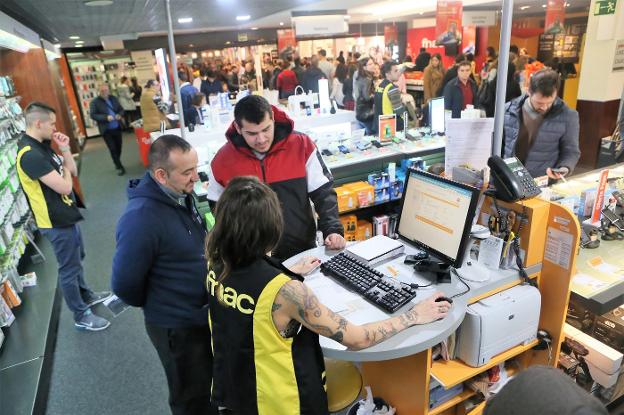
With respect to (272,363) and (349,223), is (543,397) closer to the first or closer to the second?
(272,363)

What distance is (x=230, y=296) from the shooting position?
1.35 metres

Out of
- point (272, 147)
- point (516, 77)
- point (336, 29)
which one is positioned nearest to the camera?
point (272, 147)

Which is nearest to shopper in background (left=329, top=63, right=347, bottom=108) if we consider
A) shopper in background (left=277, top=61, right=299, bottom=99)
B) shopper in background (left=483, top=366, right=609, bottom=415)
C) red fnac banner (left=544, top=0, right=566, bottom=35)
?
shopper in background (left=277, top=61, right=299, bottom=99)

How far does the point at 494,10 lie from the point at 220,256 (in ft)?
43.5

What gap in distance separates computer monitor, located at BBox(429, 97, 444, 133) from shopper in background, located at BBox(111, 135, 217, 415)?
342cm

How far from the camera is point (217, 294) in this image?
55.7 inches

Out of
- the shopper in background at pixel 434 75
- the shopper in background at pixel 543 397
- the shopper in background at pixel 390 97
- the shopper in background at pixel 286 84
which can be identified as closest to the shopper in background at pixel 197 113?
the shopper in background at pixel 390 97

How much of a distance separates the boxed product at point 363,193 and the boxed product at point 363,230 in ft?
0.97

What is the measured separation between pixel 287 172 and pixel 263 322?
49.0 inches

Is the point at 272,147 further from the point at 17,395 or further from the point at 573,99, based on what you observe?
the point at 573,99

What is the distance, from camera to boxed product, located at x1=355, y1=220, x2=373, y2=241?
4.05 meters

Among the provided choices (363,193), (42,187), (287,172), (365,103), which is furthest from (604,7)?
(42,187)

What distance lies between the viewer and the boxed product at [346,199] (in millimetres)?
3707

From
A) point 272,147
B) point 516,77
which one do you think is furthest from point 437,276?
point 516,77
